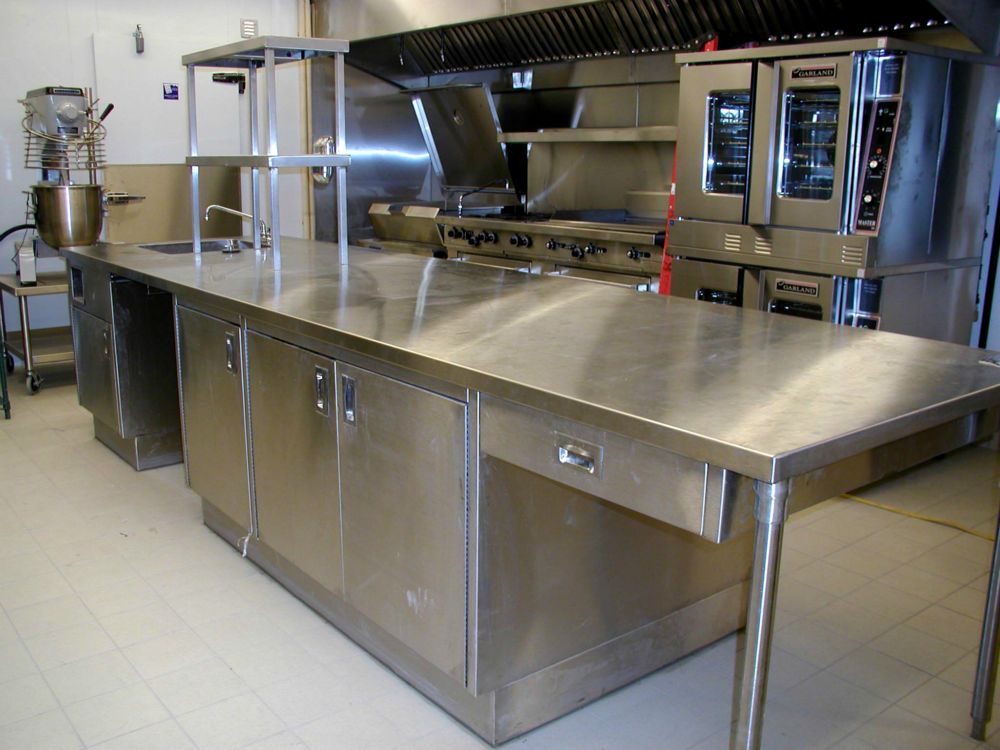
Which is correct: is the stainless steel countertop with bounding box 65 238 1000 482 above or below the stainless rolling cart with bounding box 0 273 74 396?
above

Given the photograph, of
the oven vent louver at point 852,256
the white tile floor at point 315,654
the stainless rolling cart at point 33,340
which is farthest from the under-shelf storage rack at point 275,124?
the oven vent louver at point 852,256

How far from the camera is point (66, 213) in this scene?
480cm

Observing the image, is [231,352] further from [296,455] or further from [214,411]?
[296,455]

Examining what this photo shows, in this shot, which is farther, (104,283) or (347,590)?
(104,283)

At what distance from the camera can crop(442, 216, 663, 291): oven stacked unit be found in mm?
4820

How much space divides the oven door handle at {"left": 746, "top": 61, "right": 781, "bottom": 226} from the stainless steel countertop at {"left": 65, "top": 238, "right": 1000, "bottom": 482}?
1.33m

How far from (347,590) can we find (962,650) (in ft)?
5.93

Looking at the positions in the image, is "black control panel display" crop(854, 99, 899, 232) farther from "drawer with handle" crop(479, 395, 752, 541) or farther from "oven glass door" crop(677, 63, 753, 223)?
"drawer with handle" crop(479, 395, 752, 541)

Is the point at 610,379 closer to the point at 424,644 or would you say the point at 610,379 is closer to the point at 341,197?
the point at 424,644

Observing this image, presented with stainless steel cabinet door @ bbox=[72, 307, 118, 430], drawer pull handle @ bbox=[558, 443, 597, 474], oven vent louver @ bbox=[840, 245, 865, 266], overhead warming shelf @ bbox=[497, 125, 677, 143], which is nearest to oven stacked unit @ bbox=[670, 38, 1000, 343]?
oven vent louver @ bbox=[840, 245, 865, 266]

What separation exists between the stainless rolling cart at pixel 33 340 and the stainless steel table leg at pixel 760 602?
13.7 feet

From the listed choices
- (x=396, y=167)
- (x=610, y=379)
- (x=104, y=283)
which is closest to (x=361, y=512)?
(x=610, y=379)

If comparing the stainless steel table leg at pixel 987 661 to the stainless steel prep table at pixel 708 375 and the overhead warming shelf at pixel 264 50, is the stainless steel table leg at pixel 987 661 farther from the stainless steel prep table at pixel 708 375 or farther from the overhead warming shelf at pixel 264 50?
the overhead warming shelf at pixel 264 50

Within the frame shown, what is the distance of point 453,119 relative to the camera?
6418 millimetres
